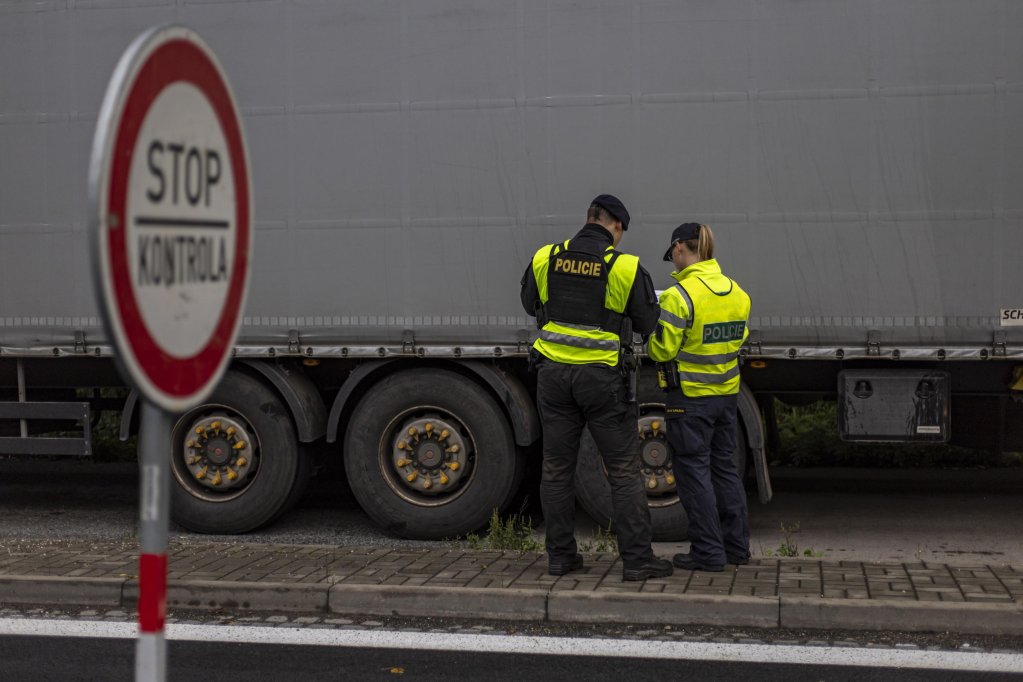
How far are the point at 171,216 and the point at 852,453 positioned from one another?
9.72m

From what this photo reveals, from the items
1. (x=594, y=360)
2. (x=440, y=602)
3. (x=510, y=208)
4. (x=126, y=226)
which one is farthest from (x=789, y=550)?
(x=126, y=226)

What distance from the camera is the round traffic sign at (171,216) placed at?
2.27m

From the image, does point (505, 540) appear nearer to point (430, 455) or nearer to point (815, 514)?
point (430, 455)

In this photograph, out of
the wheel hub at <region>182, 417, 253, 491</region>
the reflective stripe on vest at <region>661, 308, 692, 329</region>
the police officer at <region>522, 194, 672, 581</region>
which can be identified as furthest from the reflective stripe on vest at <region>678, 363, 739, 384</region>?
the wheel hub at <region>182, 417, 253, 491</region>

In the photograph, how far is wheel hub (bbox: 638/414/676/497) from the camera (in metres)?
8.27

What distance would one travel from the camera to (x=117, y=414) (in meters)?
10.1

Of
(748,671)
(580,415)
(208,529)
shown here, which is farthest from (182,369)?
(208,529)

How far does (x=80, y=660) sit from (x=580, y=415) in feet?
8.98

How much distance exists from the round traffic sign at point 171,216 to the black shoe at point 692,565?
187 inches

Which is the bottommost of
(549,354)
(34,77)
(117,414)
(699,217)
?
(117,414)

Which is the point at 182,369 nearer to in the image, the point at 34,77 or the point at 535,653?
the point at 535,653

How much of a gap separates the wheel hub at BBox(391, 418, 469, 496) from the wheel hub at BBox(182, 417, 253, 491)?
100cm

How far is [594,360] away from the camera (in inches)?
272

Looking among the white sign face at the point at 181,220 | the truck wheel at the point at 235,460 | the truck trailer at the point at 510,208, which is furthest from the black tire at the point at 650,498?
the white sign face at the point at 181,220
